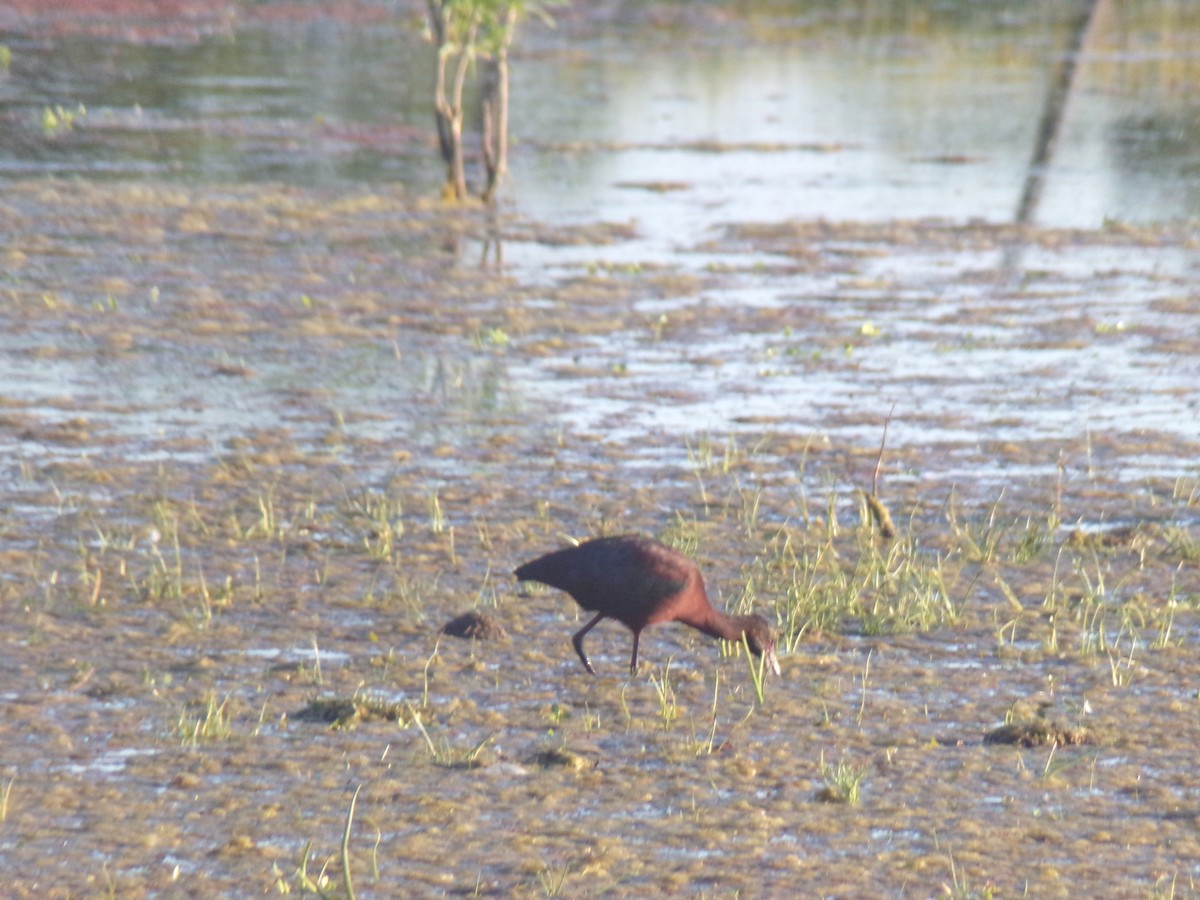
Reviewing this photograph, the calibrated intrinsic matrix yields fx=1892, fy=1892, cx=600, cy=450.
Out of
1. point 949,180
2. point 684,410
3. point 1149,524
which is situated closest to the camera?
point 1149,524

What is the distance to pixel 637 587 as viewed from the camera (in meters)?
5.41

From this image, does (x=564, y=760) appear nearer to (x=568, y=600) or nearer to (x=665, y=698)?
(x=665, y=698)

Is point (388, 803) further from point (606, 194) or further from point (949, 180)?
point (949, 180)

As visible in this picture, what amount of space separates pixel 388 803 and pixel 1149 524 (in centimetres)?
371

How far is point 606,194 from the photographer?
16359mm

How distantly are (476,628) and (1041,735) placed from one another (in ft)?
5.74

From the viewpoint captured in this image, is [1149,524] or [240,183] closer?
[1149,524]

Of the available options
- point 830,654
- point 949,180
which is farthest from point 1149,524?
point 949,180

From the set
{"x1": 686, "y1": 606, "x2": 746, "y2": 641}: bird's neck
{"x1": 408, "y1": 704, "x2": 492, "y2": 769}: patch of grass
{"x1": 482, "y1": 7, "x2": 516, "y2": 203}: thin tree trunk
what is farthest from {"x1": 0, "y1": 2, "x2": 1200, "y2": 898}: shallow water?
{"x1": 482, "y1": 7, "x2": 516, "y2": 203}: thin tree trunk

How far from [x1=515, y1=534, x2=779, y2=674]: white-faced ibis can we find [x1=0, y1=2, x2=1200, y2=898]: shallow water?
171mm

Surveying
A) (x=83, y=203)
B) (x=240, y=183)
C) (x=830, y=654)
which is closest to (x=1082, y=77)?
(x=240, y=183)

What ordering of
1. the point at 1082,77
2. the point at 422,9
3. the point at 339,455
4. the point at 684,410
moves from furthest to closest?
the point at 422,9 → the point at 1082,77 → the point at 684,410 → the point at 339,455

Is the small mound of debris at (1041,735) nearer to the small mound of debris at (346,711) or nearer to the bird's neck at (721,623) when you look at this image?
the bird's neck at (721,623)

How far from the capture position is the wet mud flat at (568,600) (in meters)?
4.37
